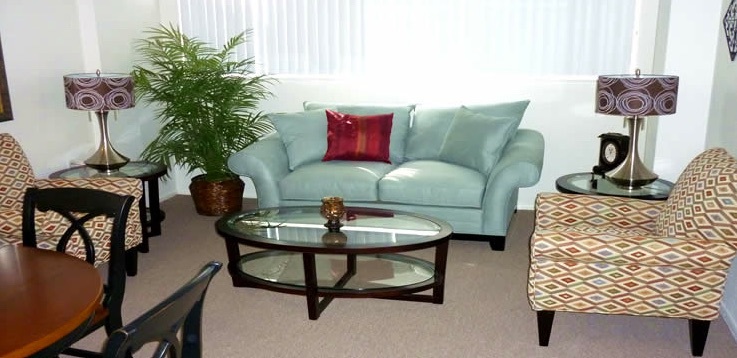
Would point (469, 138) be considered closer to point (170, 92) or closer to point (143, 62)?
point (170, 92)

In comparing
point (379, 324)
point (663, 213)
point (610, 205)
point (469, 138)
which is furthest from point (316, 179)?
point (663, 213)

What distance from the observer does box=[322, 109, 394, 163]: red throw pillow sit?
4758 millimetres

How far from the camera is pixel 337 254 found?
315cm

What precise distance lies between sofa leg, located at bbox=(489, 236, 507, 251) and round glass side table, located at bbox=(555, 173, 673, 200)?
532mm

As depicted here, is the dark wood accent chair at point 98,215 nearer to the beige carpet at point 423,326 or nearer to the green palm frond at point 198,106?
the beige carpet at point 423,326

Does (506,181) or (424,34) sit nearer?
(506,181)

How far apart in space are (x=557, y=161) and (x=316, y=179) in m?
2.00

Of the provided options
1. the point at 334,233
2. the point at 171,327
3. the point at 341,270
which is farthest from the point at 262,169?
the point at 171,327

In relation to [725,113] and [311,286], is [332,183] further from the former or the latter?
[725,113]

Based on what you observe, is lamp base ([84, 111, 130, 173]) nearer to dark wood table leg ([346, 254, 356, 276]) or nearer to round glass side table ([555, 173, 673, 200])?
dark wood table leg ([346, 254, 356, 276])

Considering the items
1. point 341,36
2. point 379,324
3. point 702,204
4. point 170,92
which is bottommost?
point 379,324

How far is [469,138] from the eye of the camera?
4531 mm

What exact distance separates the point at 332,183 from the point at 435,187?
69 centimetres

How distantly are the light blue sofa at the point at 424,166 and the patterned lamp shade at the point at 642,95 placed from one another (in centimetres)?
62
